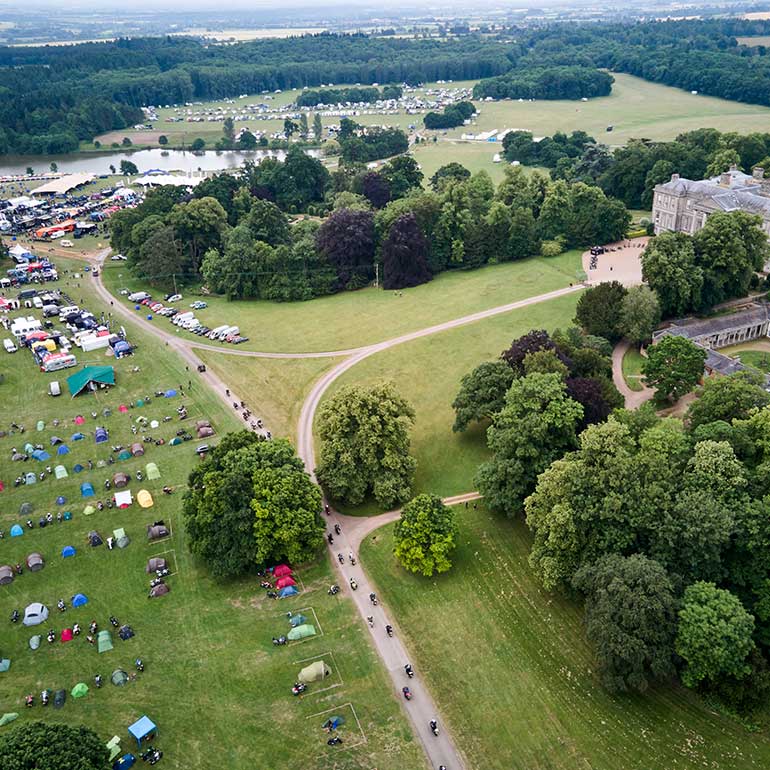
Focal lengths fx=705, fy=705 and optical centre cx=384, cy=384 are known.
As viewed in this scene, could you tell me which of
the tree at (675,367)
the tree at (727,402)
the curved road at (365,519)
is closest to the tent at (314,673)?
the curved road at (365,519)

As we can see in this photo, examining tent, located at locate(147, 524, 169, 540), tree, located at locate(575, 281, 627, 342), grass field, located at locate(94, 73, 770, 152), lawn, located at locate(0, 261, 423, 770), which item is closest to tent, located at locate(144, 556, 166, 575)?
lawn, located at locate(0, 261, 423, 770)

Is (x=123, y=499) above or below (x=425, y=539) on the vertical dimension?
below

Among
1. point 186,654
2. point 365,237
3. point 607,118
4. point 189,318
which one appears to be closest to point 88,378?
point 189,318

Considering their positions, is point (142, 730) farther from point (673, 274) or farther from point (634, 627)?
point (673, 274)

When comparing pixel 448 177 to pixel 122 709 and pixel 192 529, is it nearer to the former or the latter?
pixel 192 529

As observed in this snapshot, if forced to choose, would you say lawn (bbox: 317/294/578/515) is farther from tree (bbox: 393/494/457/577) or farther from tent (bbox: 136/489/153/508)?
tent (bbox: 136/489/153/508)

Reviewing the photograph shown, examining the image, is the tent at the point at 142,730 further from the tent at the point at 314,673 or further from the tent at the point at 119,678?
the tent at the point at 314,673

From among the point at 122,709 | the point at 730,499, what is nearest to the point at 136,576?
the point at 122,709
